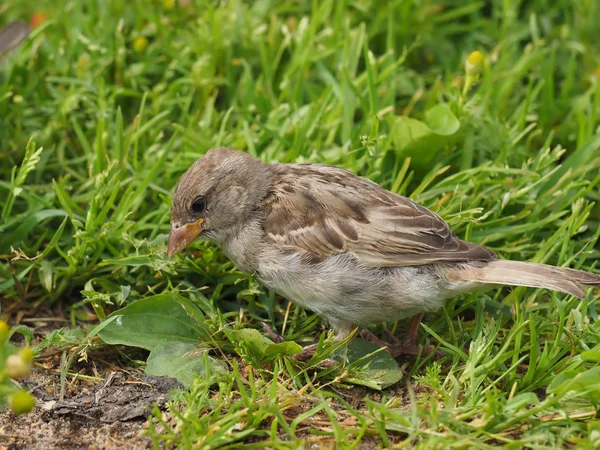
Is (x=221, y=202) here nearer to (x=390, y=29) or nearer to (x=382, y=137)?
(x=382, y=137)

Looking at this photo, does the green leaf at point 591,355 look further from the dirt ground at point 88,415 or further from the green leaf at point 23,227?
the green leaf at point 23,227

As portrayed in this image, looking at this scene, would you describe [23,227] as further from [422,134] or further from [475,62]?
[475,62]

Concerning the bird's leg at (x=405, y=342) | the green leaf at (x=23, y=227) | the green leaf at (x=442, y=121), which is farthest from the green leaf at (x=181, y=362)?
the green leaf at (x=442, y=121)

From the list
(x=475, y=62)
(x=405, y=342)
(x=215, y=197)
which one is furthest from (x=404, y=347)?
(x=475, y=62)

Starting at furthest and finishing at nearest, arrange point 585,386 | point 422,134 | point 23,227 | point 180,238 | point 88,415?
point 422,134, point 23,227, point 180,238, point 88,415, point 585,386

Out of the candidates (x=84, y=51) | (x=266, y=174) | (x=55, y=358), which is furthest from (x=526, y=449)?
(x=84, y=51)

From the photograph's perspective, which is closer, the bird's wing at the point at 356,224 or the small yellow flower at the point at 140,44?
the bird's wing at the point at 356,224

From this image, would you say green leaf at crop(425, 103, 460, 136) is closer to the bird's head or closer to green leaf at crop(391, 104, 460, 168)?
green leaf at crop(391, 104, 460, 168)
